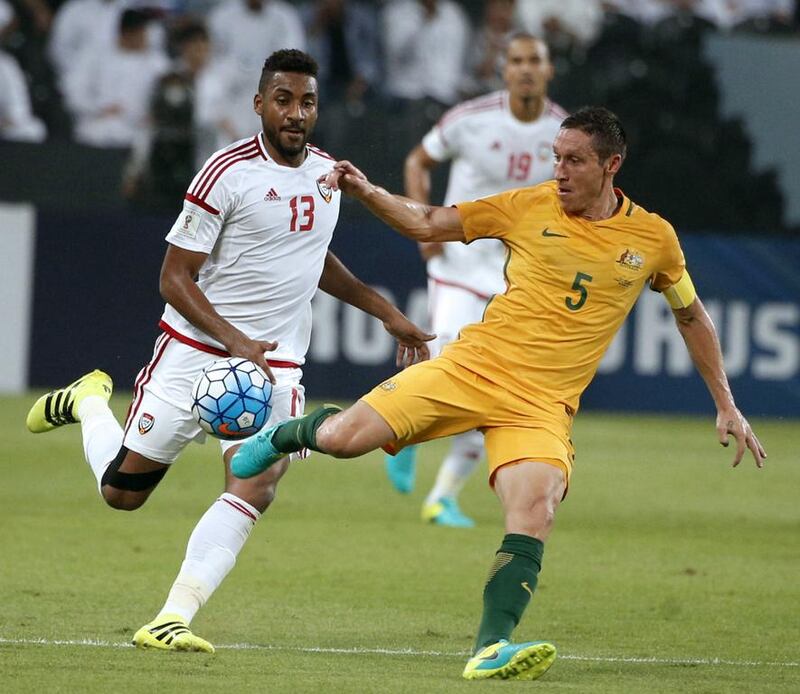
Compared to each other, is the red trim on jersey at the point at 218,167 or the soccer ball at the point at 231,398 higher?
the red trim on jersey at the point at 218,167

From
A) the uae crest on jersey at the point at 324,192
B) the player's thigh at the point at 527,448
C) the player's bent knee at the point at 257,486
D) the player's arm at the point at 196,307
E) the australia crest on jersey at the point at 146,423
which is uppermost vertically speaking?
the uae crest on jersey at the point at 324,192

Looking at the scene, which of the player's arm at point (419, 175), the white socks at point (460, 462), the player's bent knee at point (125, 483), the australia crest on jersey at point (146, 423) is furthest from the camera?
the player's arm at point (419, 175)

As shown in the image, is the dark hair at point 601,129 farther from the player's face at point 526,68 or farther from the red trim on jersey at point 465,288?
the red trim on jersey at point 465,288

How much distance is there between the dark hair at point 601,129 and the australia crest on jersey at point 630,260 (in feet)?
1.18

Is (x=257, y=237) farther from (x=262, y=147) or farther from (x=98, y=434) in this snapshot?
(x=98, y=434)

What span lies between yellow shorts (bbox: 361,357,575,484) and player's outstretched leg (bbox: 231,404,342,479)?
213 millimetres

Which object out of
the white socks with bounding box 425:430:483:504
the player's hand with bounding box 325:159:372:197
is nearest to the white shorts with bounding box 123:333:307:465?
the player's hand with bounding box 325:159:372:197

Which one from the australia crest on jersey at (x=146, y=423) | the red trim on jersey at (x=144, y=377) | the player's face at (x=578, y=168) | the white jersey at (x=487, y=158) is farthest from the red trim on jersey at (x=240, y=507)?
the white jersey at (x=487, y=158)

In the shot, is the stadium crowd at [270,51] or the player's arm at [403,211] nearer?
the player's arm at [403,211]

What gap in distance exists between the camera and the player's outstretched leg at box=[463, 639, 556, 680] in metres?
5.52

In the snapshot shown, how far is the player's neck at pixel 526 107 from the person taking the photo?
1060cm

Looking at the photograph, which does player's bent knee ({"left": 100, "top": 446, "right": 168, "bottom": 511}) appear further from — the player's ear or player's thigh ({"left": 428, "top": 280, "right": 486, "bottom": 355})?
player's thigh ({"left": 428, "top": 280, "right": 486, "bottom": 355})

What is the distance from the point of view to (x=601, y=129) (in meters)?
6.21

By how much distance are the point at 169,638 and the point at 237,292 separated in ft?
4.57
